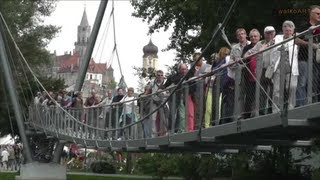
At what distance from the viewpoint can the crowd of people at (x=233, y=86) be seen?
1008 centimetres

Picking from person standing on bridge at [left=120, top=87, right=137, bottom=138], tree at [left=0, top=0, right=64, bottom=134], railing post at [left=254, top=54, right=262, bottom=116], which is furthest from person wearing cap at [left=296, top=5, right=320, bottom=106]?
tree at [left=0, top=0, right=64, bottom=134]

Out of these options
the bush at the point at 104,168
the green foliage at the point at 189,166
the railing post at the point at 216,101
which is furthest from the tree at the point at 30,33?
the railing post at the point at 216,101

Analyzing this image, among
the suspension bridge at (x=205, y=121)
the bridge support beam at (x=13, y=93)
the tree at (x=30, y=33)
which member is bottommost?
the suspension bridge at (x=205, y=121)

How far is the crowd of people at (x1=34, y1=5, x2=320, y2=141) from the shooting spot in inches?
397

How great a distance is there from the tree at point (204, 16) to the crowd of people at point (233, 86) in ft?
5.00

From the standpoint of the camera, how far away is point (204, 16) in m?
24.6

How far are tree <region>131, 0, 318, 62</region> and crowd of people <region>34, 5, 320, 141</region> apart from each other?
1.53m

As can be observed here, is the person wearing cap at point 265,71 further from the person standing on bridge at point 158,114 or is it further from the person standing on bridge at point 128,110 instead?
the person standing on bridge at point 128,110

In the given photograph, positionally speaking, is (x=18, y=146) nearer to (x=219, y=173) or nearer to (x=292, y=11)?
(x=219, y=173)

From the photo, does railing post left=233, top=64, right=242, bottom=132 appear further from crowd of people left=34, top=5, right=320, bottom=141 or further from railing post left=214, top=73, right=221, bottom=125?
railing post left=214, top=73, right=221, bottom=125

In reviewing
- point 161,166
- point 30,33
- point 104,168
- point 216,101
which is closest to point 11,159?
point 30,33

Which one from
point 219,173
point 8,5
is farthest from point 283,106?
point 8,5

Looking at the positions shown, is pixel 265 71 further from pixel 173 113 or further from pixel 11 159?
pixel 11 159

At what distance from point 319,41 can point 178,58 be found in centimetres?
2215
